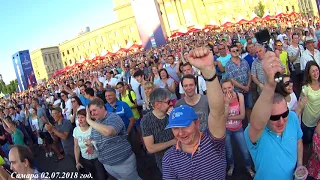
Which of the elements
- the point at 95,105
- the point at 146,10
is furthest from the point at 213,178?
the point at 146,10

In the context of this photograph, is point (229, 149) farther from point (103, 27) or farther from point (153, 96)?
point (103, 27)

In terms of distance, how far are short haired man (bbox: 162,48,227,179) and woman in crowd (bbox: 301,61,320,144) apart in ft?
7.72

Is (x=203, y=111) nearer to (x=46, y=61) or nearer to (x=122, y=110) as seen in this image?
(x=122, y=110)

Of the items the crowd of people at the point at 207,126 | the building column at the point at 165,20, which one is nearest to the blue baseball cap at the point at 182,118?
the crowd of people at the point at 207,126

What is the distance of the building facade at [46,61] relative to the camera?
94938 millimetres

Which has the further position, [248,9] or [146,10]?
[248,9]

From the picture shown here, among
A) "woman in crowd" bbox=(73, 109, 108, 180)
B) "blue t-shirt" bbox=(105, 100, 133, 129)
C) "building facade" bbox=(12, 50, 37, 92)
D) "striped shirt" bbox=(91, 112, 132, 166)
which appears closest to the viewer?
"striped shirt" bbox=(91, 112, 132, 166)

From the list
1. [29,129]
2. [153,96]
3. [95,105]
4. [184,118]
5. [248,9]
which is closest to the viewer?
[184,118]

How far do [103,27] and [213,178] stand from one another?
286 ft

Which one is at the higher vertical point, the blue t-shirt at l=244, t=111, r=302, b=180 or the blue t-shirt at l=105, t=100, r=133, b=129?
the blue t-shirt at l=105, t=100, r=133, b=129

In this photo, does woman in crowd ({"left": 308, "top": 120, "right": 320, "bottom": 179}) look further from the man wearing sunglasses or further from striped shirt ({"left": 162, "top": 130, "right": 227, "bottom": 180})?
striped shirt ({"left": 162, "top": 130, "right": 227, "bottom": 180})

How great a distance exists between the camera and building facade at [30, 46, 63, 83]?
9494 cm

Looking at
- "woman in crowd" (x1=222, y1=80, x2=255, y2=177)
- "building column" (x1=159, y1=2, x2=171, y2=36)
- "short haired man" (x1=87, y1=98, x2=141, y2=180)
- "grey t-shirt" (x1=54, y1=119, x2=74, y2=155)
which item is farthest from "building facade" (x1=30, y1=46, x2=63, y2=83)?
"woman in crowd" (x1=222, y1=80, x2=255, y2=177)

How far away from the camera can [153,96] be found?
11.3ft
